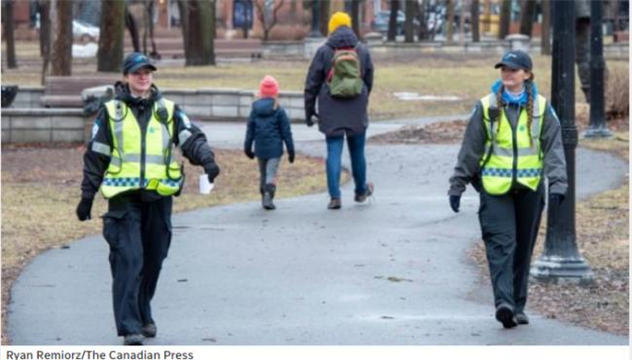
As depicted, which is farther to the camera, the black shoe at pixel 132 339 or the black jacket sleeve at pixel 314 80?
the black jacket sleeve at pixel 314 80

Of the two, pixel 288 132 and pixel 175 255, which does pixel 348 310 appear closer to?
pixel 175 255

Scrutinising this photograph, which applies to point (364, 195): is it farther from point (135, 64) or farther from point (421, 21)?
point (421, 21)

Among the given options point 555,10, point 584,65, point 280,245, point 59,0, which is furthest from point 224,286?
point 59,0

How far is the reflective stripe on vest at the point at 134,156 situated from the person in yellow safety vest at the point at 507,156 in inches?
64.6

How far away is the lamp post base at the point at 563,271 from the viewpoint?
10.6m

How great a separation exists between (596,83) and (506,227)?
13.0 m

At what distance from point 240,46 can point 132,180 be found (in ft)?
173

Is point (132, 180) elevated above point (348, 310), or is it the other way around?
point (132, 180)

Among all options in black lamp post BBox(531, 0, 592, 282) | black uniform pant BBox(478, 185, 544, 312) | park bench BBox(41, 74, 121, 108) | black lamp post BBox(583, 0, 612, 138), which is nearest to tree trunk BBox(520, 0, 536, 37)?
park bench BBox(41, 74, 121, 108)

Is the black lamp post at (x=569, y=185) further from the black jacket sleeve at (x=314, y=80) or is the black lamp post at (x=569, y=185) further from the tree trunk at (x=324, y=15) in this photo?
the tree trunk at (x=324, y=15)

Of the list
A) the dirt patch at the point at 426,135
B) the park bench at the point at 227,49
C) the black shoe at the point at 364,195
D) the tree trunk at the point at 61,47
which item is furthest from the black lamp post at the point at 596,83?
the park bench at the point at 227,49

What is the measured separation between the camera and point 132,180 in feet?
27.3

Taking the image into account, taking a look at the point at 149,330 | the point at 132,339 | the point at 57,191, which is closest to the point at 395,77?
the point at 57,191

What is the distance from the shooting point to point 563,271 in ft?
34.8
